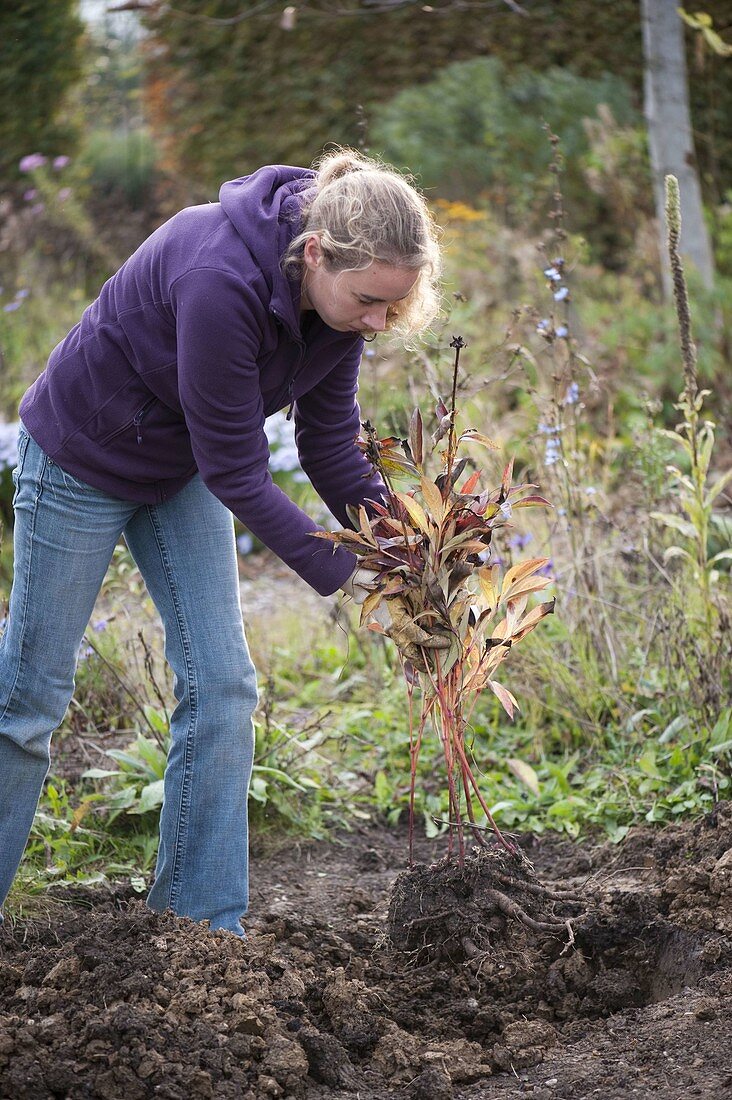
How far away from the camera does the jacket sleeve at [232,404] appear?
79.5 inches

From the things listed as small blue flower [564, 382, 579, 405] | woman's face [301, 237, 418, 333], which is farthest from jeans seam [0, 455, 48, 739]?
small blue flower [564, 382, 579, 405]

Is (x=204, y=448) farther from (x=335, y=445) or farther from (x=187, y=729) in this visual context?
(x=187, y=729)

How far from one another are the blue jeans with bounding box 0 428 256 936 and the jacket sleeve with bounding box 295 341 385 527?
0.77 feet

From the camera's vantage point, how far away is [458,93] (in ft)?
29.7

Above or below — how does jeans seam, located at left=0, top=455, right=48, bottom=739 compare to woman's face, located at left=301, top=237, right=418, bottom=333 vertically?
below

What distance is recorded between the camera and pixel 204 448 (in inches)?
83.1

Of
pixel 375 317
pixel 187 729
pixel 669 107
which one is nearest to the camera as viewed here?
pixel 375 317

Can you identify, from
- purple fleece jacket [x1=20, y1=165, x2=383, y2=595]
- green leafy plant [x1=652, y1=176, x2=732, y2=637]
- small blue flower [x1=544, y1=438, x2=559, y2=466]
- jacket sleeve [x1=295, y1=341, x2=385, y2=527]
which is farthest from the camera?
small blue flower [x1=544, y1=438, x2=559, y2=466]

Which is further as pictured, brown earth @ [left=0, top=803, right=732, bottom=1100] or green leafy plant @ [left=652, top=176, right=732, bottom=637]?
green leafy plant @ [left=652, top=176, right=732, bottom=637]

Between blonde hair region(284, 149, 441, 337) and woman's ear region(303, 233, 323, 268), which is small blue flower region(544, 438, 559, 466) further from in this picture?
woman's ear region(303, 233, 323, 268)

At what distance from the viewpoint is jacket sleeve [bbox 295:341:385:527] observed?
8.18 feet

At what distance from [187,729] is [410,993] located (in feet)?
2.36

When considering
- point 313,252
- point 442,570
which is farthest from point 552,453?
point 313,252

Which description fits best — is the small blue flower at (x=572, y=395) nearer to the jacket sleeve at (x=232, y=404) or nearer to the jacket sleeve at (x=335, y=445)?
the jacket sleeve at (x=335, y=445)
